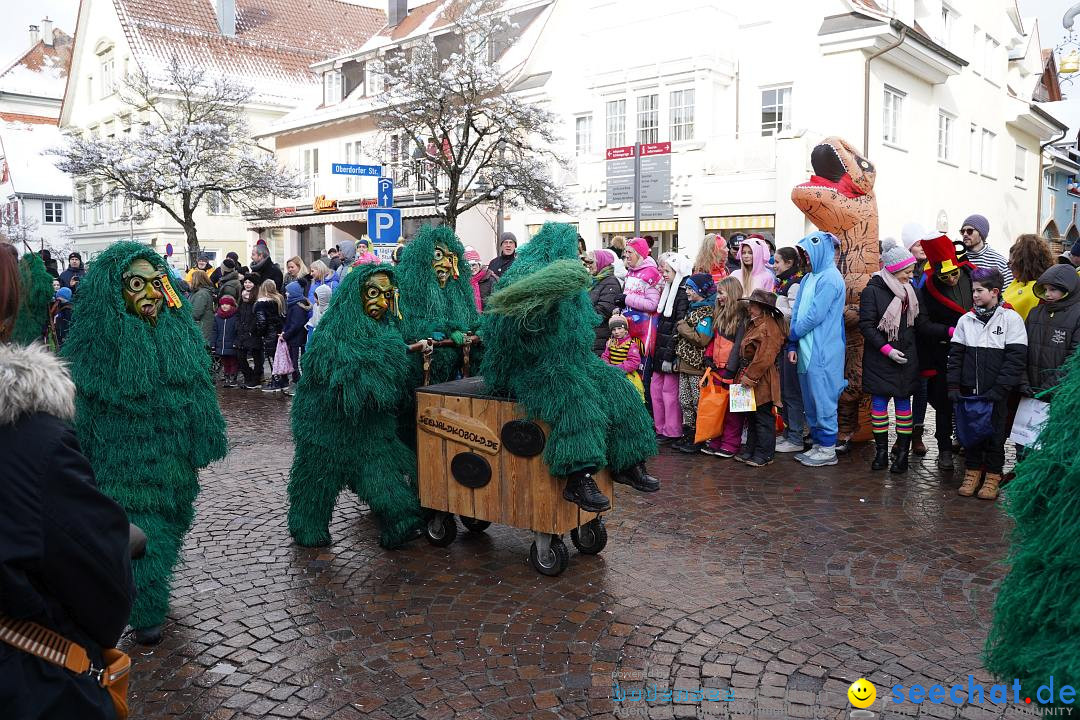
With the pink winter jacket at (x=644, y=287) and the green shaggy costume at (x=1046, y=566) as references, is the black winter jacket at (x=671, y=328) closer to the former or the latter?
the pink winter jacket at (x=644, y=287)

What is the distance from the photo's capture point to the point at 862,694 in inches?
132

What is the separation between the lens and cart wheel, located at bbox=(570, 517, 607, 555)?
5.34 meters

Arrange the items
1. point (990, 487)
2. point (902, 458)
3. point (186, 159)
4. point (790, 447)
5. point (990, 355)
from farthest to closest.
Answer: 1. point (186, 159)
2. point (790, 447)
3. point (902, 458)
4. point (990, 487)
5. point (990, 355)

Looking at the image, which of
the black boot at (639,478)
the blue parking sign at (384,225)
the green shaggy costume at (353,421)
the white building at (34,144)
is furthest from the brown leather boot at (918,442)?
the white building at (34,144)

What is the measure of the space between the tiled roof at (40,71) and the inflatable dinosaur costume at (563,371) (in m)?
65.5

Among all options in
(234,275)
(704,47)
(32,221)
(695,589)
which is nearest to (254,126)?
(32,221)

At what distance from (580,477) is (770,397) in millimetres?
3481

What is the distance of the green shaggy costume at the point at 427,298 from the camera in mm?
5621

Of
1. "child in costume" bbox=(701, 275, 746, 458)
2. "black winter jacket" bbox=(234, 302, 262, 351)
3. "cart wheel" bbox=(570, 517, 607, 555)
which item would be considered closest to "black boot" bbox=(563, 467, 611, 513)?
"cart wheel" bbox=(570, 517, 607, 555)

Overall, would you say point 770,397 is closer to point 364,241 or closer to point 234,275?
point 364,241

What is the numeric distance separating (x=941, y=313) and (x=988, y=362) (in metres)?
1.17

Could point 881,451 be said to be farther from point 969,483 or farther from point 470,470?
point 470,470

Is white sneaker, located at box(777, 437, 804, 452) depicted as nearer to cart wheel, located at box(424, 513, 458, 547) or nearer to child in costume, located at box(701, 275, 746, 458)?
child in costume, located at box(701, 275, 746, 458)

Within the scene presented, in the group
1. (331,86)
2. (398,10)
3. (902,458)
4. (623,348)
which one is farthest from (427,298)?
(398,10)
